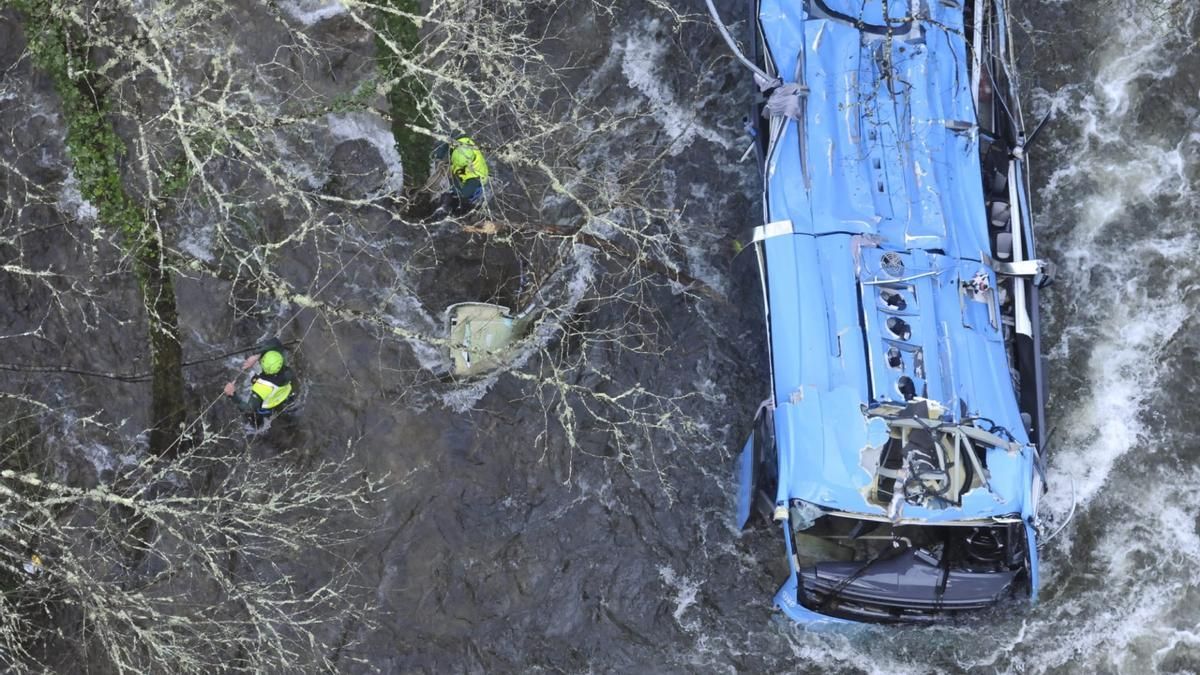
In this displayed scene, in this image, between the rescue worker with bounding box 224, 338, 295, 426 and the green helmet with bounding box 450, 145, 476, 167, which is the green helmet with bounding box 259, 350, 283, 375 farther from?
the green helmet with bounding box 450, 145, 476, 167

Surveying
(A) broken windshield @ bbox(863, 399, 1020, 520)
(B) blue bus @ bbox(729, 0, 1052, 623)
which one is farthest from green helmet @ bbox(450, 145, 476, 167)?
(A) broken windshield @ bbox(863, 399, 1020, 520)

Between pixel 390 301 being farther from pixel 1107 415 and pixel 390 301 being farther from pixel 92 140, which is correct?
pixel 1107 415

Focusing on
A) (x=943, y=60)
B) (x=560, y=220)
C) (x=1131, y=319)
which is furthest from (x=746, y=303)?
(x=1131, y=319)

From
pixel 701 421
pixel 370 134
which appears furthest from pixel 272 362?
pixel 701 421

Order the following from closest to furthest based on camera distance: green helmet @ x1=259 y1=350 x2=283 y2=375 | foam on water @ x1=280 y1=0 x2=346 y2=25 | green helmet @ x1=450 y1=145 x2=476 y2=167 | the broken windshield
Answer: the broken windshield → green helmet @ x1=259 y1=350 x2=283 y2=375 → green helmet @ x1=450 y1=145 x2=476 y2=167 → foam on water @ x1=280 y1=0 x2=346 y2=25

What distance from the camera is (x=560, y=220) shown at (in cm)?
889

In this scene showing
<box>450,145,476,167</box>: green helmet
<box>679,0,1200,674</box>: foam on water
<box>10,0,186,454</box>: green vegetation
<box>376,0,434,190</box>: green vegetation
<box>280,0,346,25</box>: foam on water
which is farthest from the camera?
<box>280,0,346,25</box>: foam on water

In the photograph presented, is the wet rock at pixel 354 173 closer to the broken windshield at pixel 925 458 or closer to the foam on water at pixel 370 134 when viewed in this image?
the foam on water at pixel 370 134

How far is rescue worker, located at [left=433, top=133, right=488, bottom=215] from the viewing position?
325 inches

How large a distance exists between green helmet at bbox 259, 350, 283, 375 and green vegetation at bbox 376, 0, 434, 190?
210cm

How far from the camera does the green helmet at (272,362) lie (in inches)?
313

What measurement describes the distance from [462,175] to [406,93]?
1.30 meters

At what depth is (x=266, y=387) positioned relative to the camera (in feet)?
26.5

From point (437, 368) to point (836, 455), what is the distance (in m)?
3.83
